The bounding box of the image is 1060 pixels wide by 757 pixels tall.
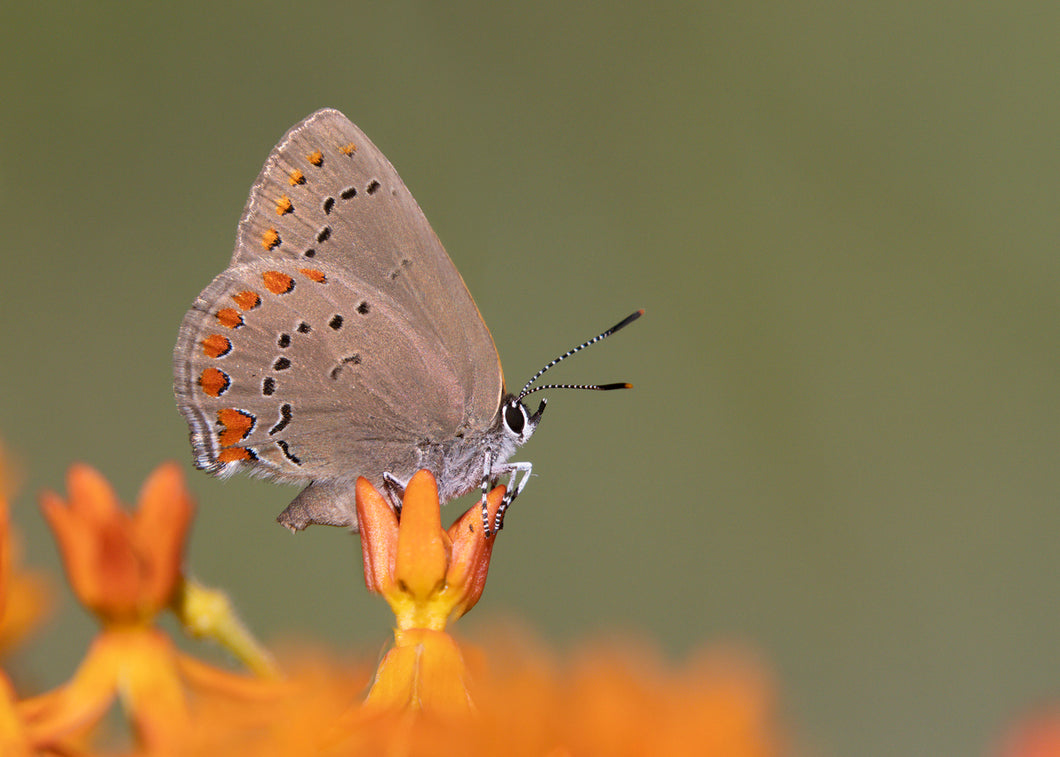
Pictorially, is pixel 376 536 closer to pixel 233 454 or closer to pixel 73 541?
pixel 73 541

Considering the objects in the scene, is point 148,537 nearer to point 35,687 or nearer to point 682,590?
point 35,687

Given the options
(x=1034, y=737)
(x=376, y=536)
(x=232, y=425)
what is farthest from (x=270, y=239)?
(x=1034, y=737)

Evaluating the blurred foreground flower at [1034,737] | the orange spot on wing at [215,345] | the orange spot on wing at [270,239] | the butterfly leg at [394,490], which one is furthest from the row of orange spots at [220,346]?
the blurred foreground flower at [1034,737]

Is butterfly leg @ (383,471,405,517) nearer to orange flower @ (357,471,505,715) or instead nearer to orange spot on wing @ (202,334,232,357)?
orange spot on wing @ (202,334,232,357)

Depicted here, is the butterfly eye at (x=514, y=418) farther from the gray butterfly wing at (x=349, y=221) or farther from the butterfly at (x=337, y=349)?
the gray butterfly wing at (x=349, y=221)

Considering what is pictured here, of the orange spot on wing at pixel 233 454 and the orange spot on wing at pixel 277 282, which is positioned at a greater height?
the orange spot on wing at pixel 277 282

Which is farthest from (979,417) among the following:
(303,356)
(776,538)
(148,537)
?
(148,537)

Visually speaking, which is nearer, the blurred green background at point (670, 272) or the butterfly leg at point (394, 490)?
the butterfly leg at point (394, 490)
